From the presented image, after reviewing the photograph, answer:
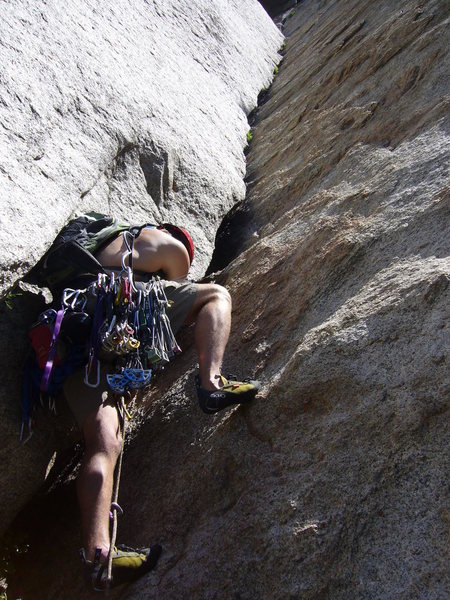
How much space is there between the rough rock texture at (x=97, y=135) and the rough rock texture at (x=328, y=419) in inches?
28.7

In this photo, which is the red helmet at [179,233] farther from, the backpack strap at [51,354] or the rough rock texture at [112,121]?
the backpack strap at [51,354]

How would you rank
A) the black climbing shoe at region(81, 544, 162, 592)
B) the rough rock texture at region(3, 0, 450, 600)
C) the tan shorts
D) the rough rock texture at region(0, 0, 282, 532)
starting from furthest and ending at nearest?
1. the rough rock texture at region(0, 0, 282, 532)
2. the tan shorts
3. the black climbing shoe at region(81, 544, 162, 592)
4. the rough rock texture at region(3, 0, 450, 600)

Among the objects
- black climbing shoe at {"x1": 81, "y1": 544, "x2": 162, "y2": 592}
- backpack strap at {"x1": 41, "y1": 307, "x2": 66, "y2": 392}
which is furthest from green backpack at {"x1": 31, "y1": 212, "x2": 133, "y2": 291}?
black climbing shoe at {"x1": 81, "y1": 544, "x2": 162, "y2": 592}

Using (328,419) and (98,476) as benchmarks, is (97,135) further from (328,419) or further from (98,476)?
(328,419)

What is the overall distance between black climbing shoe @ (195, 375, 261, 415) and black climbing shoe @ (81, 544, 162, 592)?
0.70m

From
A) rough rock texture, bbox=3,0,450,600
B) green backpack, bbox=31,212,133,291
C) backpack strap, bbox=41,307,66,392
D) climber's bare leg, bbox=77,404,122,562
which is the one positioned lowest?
rough rock texture, bbox=3,0,450,600

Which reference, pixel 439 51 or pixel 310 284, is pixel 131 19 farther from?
pixel 310 284

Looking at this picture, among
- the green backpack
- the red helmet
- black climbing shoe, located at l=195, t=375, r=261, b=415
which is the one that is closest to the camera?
black climbing shoe, located at l=195, t=375, r=261, b=415

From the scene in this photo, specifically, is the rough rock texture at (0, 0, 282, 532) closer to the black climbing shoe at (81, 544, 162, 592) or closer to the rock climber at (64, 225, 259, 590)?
the rock climber at (64, 225, 259, 590)

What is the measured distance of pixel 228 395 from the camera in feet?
9.96

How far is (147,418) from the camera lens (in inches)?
147

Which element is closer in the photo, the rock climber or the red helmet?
the rock climber

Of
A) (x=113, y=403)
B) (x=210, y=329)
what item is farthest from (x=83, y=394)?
(x=210, y=329)

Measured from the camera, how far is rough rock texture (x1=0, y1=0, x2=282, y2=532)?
3287mm
